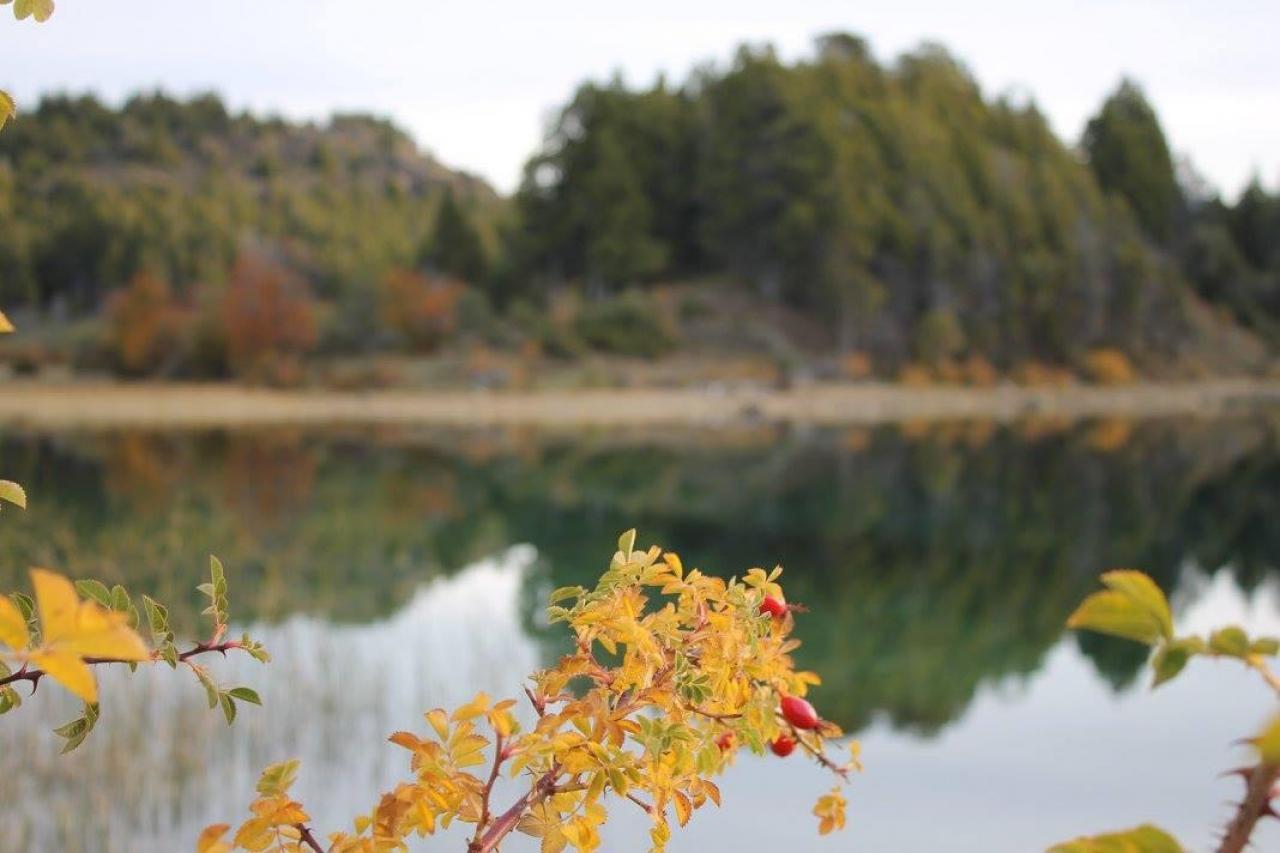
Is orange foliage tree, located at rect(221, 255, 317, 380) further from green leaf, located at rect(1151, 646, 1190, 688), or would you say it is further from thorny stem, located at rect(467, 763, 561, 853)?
green leaf, located at rect(1151, 646, 1190, 688)

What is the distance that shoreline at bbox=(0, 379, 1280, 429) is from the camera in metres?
36.4

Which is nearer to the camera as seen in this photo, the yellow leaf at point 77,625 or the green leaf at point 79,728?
the yellow leaf at point 77,625

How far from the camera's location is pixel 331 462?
980 inches

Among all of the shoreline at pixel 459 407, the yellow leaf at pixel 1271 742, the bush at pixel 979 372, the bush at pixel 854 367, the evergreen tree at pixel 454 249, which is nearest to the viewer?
the yellow leaf at pixel 1271 742

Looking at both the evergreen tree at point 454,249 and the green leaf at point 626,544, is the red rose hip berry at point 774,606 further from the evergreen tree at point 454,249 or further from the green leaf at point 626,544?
the evergreen tree at point 454,249

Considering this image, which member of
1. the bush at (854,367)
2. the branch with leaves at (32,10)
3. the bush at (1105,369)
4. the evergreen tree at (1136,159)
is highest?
the evergreen tree at (1136,159)

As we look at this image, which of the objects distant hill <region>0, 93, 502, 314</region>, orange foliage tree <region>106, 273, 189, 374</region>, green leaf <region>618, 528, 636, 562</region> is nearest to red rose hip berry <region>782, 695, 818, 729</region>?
green leaf <region>618, 528, 636, 562</region>

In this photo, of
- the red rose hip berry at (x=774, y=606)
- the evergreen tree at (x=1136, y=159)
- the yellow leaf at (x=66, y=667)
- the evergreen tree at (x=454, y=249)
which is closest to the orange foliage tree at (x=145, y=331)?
the evergreen tree at (x=454, y=249)

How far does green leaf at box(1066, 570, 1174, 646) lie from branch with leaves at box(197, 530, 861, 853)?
2.16ft

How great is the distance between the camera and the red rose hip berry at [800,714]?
132 cm

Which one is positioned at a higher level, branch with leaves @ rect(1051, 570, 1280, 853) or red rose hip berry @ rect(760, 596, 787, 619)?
branch with leaves @ rect(1051, 570, 1280, 853)

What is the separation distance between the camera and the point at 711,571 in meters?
13.9

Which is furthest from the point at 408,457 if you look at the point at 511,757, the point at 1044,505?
the point at 511,757

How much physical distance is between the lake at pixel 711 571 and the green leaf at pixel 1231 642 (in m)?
0.09
